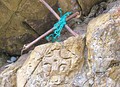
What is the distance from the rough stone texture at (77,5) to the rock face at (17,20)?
18 cm

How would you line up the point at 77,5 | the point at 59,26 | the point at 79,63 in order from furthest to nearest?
the point at 77,5 → the point at 59,26 → the point at 79,63

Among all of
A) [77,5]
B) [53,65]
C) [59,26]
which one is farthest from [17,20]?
[53,65]

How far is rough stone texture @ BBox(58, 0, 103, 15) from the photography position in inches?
167

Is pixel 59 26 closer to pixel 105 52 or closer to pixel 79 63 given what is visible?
pixel 79 63

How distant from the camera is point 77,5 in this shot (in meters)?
4.26

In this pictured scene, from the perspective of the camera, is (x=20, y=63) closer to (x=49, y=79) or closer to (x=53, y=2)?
(x=49, y=79)

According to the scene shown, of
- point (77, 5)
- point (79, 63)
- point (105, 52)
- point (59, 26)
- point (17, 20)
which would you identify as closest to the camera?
point (105, 52)

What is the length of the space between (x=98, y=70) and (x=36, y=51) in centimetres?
101

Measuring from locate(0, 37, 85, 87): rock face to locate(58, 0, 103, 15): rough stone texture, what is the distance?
3.01ft

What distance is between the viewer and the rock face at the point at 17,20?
13.9ft

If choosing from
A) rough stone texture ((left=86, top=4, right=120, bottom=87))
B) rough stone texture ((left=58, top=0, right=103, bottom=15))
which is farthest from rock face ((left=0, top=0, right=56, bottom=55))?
rough stone texture ((left=86, top=4, right=120, bottom=87))

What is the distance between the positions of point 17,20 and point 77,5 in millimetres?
1092

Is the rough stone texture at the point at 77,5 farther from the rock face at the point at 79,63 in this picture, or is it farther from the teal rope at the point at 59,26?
the rock face at the point at 79,63

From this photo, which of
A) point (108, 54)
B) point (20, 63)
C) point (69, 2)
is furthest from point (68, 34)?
point (108, 54)
